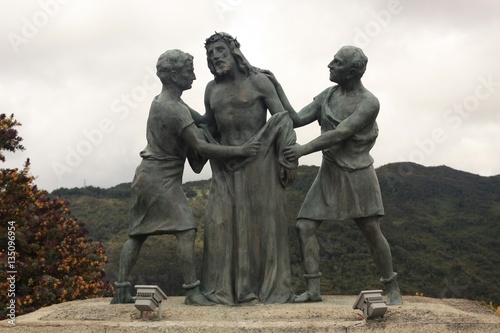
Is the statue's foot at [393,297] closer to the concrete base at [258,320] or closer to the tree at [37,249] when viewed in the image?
the concrete base at [258,320]

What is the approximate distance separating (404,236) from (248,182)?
1160 cm

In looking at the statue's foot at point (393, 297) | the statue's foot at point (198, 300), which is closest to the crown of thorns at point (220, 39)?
the statue's foot at point (198, 300)

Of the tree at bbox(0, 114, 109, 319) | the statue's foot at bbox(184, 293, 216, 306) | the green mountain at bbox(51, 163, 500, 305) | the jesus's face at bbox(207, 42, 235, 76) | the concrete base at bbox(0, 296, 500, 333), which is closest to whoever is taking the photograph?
the concrete base at bbox(0, 296, 500, 333)

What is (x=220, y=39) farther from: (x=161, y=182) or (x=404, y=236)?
(x=404, y=236)

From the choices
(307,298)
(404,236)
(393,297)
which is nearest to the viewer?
(393,297)

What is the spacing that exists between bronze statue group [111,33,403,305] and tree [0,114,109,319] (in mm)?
4000

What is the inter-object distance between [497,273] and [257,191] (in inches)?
477

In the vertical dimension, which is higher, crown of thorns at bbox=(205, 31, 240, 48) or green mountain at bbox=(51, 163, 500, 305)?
crown of thorns at bbox=(205, 31, 240, 48)

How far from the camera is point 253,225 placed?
8.22 meters

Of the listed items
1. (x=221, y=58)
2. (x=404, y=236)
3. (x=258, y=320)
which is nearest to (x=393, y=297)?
(x=258, y=320)

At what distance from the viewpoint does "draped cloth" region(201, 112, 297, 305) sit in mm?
8109

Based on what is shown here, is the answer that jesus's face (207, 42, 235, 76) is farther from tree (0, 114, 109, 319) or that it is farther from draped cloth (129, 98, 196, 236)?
tree (0, 114, 109, 319)

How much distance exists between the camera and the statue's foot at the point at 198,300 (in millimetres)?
7930

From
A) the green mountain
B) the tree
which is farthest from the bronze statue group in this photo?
the green mountain
